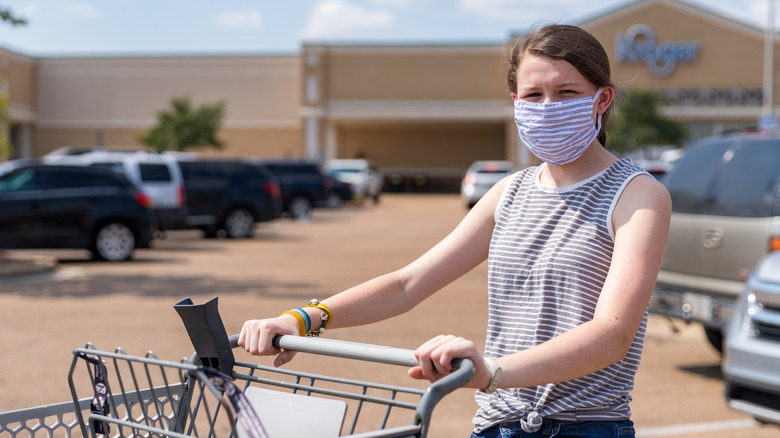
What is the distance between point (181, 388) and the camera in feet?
7.93

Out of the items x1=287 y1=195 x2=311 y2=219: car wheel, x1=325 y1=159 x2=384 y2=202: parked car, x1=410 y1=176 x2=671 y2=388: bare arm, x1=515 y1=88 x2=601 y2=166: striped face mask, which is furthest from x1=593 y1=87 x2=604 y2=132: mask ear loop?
x1=325 y1=159 x2=384 y2=202: parked car

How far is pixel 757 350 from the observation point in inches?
241

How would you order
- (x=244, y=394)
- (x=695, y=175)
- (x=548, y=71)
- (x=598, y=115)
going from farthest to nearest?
(x=695, y=175) < (x=598, y=115) < (x=548, y=71) < (x=244, y=394)

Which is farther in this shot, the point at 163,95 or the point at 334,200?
the point at 163,95

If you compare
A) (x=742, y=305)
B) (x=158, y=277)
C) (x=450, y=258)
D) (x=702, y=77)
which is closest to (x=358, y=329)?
(x=742, y=305)

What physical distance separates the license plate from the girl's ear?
5.92 meters

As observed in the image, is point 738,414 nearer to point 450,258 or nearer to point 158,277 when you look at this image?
point 450,258

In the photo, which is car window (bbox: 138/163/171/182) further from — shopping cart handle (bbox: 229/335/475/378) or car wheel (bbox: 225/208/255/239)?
shopping cart handle (bbox: 229/335/475/378)

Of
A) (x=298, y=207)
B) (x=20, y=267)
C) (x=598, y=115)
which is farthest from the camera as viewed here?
(x=298, y=207)

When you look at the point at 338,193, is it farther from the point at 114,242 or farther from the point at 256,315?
the point at 256,315

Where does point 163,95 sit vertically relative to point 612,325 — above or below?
above

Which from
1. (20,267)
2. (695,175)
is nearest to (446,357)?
(695,175)

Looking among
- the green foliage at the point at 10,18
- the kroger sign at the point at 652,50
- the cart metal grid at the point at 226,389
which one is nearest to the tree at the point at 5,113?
the green foliage at the point at 10,18

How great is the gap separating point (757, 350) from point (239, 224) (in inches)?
695
